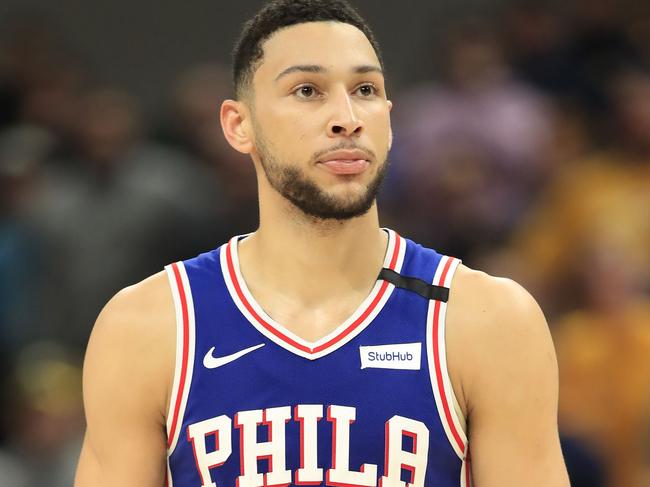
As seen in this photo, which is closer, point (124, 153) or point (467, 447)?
point (467, 447)

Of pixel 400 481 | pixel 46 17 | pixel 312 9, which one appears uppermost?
pixel 46 17

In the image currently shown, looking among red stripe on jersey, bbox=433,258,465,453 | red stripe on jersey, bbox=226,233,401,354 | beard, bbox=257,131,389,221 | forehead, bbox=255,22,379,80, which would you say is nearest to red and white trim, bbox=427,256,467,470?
red stripe on jersey, bbox=433,258,465,453

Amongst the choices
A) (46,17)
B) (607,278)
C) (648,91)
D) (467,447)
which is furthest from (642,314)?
(46,17)

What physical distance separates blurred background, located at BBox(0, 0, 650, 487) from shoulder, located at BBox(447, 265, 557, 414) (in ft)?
7.21

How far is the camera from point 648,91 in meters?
7.99

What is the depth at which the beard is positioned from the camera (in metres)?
3.78

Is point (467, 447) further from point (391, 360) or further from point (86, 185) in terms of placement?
point (86, 185)

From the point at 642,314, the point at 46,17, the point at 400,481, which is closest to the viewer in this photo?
the point at 400,481

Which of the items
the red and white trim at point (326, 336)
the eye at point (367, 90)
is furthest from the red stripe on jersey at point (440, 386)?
the eye at point (367, 90)

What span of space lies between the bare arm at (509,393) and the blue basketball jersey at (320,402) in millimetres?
57

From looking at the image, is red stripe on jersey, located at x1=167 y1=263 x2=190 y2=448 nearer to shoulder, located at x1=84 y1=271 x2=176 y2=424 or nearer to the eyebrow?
shoulder, located at x1=84 y1=271 x2=176 y2=424

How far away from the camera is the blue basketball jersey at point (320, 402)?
3725mm

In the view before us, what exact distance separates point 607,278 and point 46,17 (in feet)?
15.1

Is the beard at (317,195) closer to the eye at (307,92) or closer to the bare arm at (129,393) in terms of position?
the eye at (307,92)
